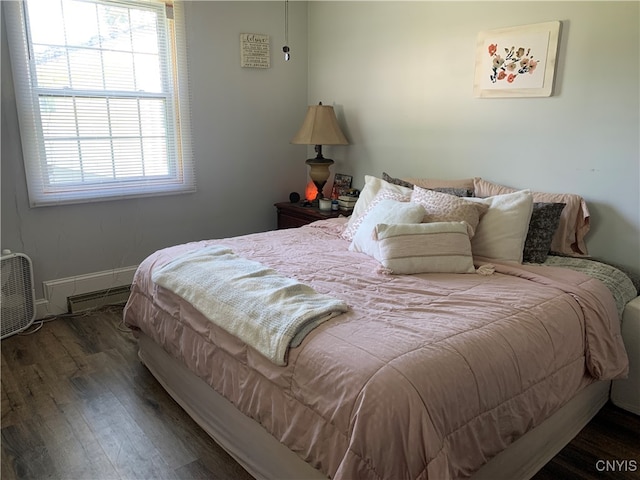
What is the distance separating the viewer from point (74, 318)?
3.21 metres

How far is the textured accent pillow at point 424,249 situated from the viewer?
7.22 ft

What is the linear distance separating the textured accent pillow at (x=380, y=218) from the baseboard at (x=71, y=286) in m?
1.88

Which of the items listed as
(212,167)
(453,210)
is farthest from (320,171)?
(453,210)

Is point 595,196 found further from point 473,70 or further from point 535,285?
point 473,70

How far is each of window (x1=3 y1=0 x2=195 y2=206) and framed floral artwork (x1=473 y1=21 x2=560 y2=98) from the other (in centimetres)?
210

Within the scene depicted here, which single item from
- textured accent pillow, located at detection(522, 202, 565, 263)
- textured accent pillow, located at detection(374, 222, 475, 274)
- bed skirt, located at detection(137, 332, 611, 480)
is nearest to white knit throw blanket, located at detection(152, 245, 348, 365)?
bed skirt, located at detection(137, 332, 611, 480)

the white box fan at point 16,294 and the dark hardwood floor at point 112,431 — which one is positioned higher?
the white box fan at point 16,294

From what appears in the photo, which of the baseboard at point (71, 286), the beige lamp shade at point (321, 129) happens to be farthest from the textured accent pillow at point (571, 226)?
the baseboard at point (71, 286)

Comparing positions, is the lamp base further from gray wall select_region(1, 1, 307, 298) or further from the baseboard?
the baseboard

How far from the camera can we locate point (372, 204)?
2795 mm

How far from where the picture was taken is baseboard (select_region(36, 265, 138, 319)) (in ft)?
10.4

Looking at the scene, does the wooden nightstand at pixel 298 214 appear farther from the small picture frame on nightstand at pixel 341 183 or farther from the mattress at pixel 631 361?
the mattress at pixel 631 361

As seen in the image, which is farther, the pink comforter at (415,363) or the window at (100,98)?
the window at (100,98)

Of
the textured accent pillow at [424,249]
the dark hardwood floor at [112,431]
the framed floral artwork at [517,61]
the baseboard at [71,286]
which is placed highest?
the framed floral artwork at [517,61]
